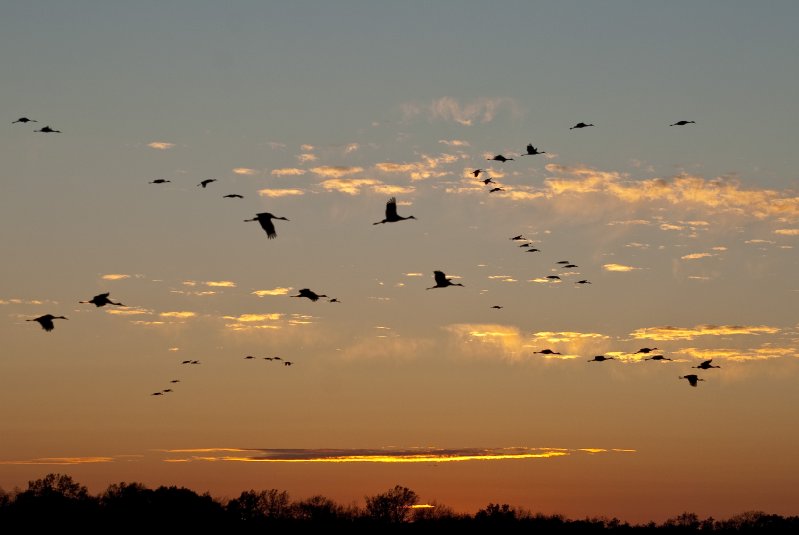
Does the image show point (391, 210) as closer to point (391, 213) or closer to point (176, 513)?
point (391, 213)

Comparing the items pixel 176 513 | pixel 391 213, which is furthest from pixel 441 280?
pixel 176 513

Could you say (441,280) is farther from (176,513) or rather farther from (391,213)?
(176,513)

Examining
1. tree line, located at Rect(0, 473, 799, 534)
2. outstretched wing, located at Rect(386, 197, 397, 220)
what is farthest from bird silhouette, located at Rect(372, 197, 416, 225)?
tree line, located at Rect(0, 473, 799, 534)

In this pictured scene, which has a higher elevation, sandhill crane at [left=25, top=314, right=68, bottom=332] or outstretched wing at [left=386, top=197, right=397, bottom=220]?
outstretched wing at [left=386, top=197, right=397, bottom=220]

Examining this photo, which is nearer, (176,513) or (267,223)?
(267,223)

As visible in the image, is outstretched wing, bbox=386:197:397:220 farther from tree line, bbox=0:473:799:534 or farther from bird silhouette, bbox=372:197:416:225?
tree line, bbox=0:473:799:534

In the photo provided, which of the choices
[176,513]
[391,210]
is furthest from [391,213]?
[176,513]

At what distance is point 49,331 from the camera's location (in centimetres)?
5941

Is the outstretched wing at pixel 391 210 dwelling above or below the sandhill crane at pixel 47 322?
above

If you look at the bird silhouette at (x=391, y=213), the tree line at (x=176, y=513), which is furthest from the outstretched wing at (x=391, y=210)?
the tree line at (x=176, y=513)

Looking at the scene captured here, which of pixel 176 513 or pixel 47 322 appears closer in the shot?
pixel 47 322

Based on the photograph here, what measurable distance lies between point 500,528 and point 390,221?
14160 centimetres

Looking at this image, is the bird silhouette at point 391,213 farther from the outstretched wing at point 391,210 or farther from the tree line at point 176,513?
the tree line at point 176,513

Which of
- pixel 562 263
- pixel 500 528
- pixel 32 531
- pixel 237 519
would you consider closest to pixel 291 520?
pixel 237 519
